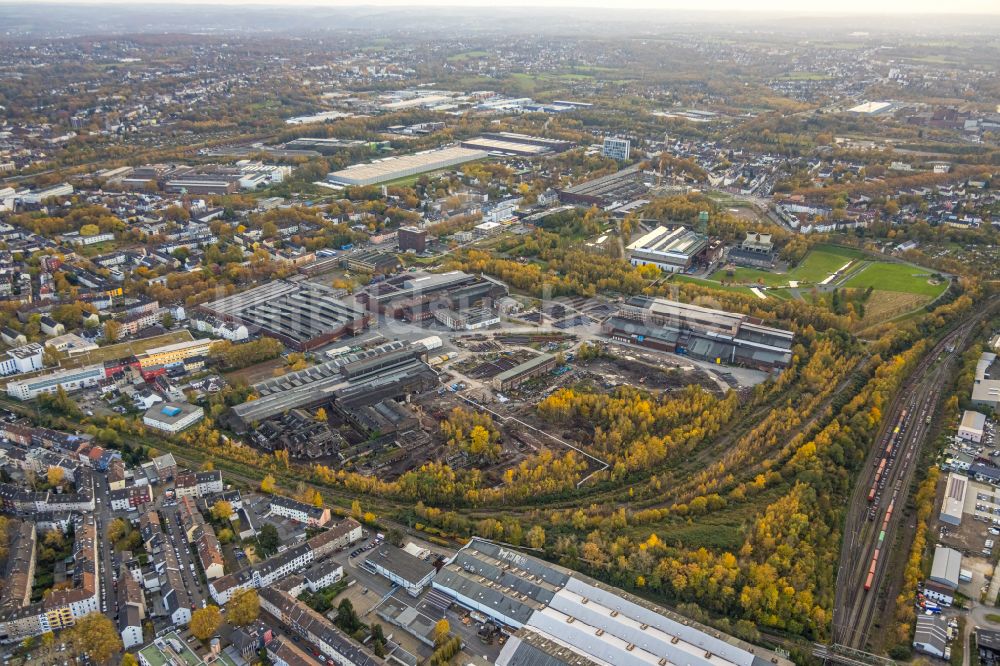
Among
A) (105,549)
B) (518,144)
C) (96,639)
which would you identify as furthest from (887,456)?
(518,144)

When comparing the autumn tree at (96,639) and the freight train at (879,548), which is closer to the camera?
the autumn tree at (96,639)

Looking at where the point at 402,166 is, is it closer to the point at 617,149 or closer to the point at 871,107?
the point at 617,149

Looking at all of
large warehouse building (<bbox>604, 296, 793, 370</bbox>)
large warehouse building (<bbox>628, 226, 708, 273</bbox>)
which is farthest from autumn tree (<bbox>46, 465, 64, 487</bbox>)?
large warehouse building (<bbox>628, 226, 708, 273</bbox>)

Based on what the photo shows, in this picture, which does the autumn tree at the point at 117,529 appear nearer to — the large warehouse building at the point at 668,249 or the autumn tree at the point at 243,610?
the autumn tree at the point at 243,610

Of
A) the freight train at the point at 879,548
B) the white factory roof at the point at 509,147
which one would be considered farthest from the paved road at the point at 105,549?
the white factory roof at the point at 509,147

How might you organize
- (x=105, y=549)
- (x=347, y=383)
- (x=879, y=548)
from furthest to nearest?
1. (x=347, y=383)
2. (x=879, y=548)
3. (x=105, y=549)
